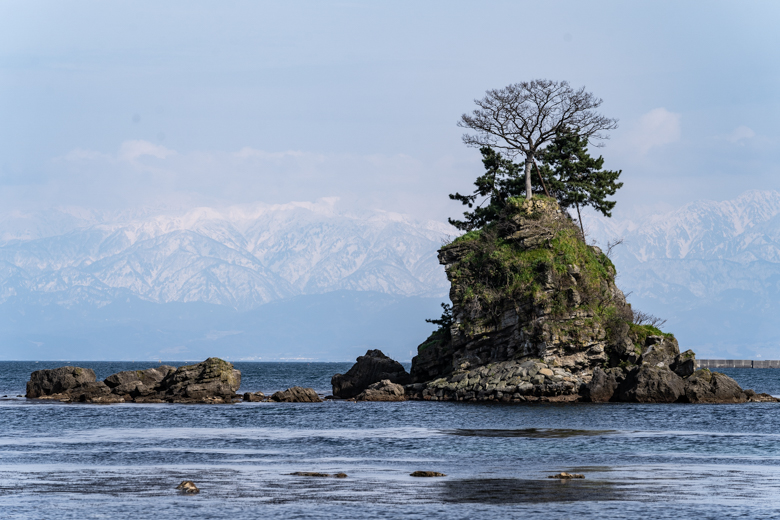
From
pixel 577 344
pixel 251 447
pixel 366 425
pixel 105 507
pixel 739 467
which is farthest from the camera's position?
pixel 577 344

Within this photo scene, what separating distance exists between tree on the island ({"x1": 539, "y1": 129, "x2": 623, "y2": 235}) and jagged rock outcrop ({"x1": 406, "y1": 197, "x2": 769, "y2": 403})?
6794mm

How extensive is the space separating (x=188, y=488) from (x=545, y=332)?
4937 cm

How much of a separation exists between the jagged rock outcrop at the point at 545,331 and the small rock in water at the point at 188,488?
46.9m

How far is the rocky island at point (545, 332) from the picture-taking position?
7588 centimetres

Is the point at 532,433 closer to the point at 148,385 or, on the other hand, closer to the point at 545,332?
the point at 545,332

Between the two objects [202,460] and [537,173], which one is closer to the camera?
[202,460]

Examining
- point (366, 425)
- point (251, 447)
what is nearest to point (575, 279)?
point (366, 425)

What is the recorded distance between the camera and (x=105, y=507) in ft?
93.7

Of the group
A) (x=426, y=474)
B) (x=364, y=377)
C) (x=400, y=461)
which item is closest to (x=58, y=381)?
(x=364, y=377)

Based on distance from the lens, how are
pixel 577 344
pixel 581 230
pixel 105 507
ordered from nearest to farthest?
pixel 105 507, pixel 577 344, pixel 581 230

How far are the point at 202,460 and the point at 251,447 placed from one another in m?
5.91

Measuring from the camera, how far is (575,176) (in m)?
92.2

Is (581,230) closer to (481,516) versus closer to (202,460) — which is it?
(202,460)

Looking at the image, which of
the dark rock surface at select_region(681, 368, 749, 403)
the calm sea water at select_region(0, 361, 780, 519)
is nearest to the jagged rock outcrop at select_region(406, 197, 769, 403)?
the dark rock surface at select_region(681, 368, 749, 403)
